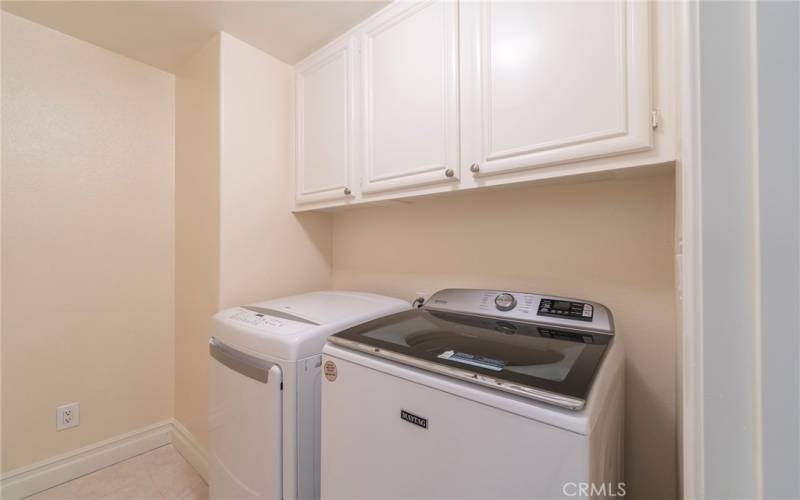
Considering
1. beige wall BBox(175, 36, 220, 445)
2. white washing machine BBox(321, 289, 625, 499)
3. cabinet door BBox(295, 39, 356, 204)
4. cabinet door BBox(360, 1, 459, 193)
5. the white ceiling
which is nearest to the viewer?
white washing machine BBox(321, 289, 625, 499)

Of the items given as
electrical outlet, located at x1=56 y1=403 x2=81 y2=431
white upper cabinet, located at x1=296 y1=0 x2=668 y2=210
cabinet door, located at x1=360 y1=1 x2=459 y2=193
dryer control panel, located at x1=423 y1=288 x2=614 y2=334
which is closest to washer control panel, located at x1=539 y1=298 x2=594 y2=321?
dryer control panel, located at x1=423 y1=288 x2=614 y2=334

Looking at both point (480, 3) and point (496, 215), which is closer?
point (480, 3)

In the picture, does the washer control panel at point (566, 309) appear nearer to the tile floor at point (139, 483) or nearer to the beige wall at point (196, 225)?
the beige wall at point (196, 225)

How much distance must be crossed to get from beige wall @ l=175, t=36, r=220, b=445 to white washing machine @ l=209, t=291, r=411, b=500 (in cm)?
46

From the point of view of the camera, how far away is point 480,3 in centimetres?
108

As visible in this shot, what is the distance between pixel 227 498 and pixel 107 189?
5.67ft

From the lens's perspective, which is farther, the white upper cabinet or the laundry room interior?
the white upper cabinet

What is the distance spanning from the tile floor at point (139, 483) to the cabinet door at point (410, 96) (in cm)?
181

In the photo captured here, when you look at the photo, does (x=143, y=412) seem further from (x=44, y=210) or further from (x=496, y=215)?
(x=496, y=215)

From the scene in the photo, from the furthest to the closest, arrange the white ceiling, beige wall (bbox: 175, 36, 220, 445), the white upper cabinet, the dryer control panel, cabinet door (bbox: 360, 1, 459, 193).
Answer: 1. beige wall (bbox: 175, 36, 220, 445)
2. the white ceiling
3. cabinet door (bbox: 360, 1, 459, 193)
4. the dryer control panel
5. the white upper cabinet

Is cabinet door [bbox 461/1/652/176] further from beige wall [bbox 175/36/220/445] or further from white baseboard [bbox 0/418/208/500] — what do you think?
white baseboard [bbox 0/418/208/500]

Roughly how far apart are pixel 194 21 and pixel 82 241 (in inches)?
51.3

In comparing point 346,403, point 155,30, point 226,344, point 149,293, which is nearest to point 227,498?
point 226,344

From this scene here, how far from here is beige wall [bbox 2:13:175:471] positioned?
1498mm
